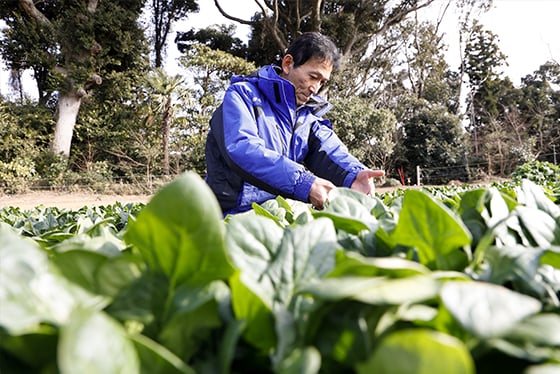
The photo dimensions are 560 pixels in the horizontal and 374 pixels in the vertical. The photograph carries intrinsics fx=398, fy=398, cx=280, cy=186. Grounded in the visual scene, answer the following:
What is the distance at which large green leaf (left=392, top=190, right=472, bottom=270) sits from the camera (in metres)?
0.51

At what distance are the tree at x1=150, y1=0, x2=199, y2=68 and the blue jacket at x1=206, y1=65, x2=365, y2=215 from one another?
83.1 feet

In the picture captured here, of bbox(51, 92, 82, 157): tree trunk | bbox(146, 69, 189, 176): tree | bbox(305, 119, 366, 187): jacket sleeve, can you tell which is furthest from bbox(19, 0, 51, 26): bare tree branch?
bbox(305, 119, 366, 187): jacket sleeve

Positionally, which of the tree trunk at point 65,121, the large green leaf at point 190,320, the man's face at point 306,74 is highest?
the man's face at point 306,74

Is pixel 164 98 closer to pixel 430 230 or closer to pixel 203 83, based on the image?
pixel 203 83

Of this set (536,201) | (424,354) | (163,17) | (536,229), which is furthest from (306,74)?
(163,17)

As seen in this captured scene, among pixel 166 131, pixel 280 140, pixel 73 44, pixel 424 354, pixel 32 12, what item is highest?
pixel 32 12

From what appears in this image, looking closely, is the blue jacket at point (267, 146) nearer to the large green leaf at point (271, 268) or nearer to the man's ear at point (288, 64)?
the man's ear at point (288, 64)

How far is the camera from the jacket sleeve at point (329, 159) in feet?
8.84

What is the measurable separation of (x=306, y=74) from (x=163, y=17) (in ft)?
87.1

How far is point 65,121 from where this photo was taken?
59.2ft

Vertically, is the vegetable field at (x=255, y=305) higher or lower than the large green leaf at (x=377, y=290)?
lower

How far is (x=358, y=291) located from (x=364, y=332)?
7cm

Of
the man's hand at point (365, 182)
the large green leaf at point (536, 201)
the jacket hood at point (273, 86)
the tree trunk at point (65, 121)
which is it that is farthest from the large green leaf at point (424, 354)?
the tree trunk at point (65, 121)

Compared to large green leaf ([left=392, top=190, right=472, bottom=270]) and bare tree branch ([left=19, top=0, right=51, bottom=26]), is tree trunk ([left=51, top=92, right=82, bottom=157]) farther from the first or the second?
large green leaf ([left=392, top=190, right=472, bottom=270])
